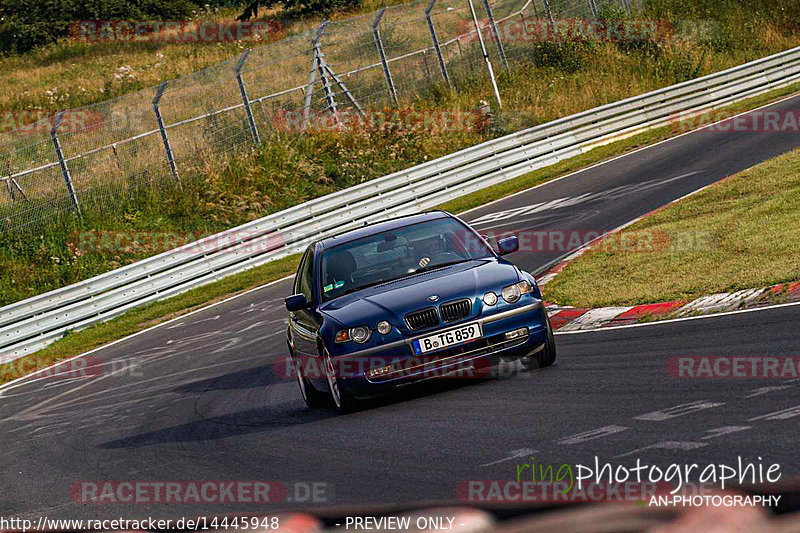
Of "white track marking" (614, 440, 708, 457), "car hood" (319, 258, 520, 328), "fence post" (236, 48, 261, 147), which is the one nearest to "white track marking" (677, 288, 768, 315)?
"car hood" (319, 258, 520, 328)

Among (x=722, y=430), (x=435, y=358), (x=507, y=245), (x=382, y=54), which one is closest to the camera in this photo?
(x=722, y=430)

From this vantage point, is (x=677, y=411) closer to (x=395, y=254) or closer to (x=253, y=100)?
(x=395, y=254)

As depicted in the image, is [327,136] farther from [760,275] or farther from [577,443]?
[577,443]

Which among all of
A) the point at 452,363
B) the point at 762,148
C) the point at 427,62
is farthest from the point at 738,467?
the point at 427,62

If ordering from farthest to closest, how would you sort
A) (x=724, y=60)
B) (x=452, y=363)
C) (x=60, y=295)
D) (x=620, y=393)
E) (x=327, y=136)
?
(x=724, y=60) → (x=327, y=136) → (x=60, y=295) → (x=452, y=363) → (x=620, y=393)

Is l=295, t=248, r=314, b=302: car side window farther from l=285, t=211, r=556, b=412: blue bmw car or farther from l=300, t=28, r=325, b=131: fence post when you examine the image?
l=300, t=28, r=325, b=131: fence post

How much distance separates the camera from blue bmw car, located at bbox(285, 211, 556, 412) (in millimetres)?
8234

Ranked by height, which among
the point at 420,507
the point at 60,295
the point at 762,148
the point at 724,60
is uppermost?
the point at 420,507

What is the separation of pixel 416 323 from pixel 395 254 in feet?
4.84

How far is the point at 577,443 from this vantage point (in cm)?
576

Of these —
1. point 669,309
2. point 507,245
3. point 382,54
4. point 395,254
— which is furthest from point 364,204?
point 507,245

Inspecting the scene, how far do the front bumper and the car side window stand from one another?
4.87 feet

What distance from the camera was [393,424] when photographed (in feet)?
25.3

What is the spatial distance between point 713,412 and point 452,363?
2.70 meters
